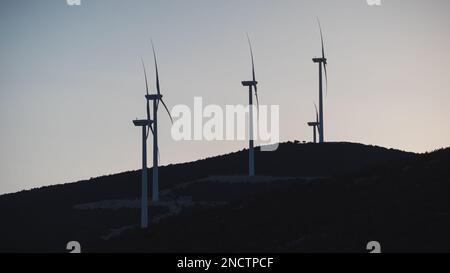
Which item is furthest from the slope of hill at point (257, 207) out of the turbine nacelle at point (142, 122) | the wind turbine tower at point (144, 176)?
the turbine nacelle at point (142, 122)

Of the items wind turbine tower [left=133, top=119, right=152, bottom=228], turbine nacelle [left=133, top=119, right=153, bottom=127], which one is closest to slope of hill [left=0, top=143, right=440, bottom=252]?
wind turbine tower [left=133, top=119, right=152, bottom=228]

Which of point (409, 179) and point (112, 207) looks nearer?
point (409, 179)

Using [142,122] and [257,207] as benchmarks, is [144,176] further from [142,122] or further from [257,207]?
[257,207]

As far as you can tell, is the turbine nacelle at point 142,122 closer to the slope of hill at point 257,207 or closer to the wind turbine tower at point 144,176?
the wind turbine tower at point 144,176

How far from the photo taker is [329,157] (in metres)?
159

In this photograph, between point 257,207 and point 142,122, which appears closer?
point 257,207

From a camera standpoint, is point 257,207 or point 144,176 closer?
point 257,207

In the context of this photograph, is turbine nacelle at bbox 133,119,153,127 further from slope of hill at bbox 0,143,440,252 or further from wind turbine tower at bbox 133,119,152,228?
slope of hill at bbox 0,143,440,252

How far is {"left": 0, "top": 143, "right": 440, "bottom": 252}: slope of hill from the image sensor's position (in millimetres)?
82000

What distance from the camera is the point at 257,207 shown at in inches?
4028

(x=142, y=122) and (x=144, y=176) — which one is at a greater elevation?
(x=142, y=122)
